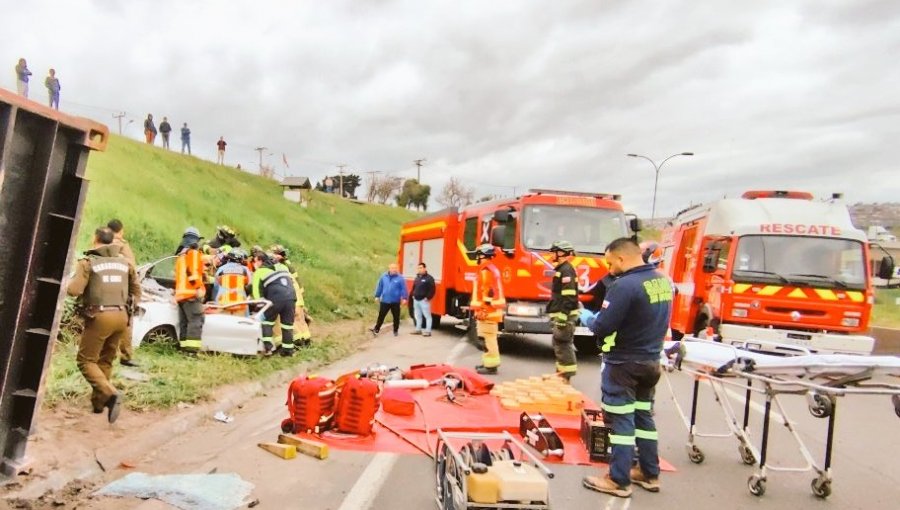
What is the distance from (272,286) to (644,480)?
6.52 m

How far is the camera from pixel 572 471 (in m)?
5.55

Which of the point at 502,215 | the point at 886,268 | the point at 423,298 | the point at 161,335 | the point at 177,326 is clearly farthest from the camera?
the point at 423,298

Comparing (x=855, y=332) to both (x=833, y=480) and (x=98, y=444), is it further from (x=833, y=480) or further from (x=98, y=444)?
(x=98, y=444)

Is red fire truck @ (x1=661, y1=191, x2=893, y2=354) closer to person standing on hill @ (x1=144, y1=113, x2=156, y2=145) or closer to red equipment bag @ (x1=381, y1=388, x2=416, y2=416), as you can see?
red equipment bag @ (x1=381, y1=388, x2=416, y2=416)

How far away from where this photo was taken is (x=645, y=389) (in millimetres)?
5289

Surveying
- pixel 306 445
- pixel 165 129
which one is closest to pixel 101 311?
pixel 306 445

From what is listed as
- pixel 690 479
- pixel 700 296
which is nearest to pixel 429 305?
pixel 700 296

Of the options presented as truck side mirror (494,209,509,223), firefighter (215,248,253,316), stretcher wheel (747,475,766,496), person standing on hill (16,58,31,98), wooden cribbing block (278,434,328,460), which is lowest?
wooden cribbing block (278,434,328,460)

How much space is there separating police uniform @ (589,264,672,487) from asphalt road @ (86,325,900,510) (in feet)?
1.00

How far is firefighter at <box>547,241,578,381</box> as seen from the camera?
28.7ft

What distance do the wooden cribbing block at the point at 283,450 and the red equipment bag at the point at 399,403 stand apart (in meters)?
1.47

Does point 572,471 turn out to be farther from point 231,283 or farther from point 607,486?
point 231,283

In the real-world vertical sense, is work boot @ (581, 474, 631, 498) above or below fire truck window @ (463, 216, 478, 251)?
below

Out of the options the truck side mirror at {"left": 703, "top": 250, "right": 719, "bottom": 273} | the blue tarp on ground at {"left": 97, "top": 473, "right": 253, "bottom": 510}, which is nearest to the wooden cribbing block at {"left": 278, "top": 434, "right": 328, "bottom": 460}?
the blue tarp on ground at {"left": 97, "top": 473, "right": 253, "bottom": 510}
